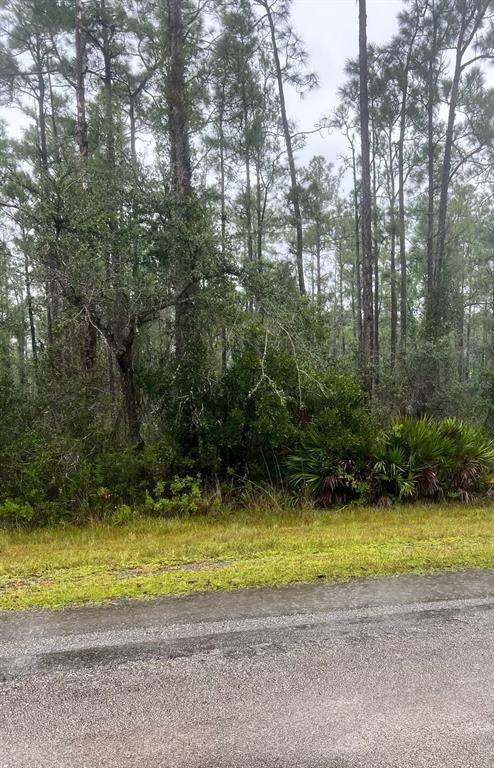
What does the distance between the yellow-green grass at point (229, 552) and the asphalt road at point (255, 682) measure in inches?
15.9

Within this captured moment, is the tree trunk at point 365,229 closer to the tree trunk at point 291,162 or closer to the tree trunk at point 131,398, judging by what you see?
the tree trunk at point 291,162

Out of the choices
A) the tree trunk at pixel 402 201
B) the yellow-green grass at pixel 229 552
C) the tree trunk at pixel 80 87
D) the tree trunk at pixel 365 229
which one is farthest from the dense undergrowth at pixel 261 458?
the tree trunk at pixel 402 201

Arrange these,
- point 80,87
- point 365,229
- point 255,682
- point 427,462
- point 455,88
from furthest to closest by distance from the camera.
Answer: point 455,88
point 365,229
point 80,87
point 427,462
point 255,682

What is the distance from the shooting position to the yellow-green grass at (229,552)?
432 cm

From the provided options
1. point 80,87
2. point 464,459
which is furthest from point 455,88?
point 464,459

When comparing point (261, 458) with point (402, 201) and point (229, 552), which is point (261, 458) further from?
point (402, 201)

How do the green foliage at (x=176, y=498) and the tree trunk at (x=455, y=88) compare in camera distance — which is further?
the tree trunk at (x=455, y=88)

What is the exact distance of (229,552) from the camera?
537cm

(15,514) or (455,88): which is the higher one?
(455,88)

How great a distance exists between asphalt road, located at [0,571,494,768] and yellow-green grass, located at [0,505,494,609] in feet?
1.32

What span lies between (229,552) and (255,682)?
8.49 feet

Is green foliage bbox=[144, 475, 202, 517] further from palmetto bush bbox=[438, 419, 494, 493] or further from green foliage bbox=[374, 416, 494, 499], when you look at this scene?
palmetto bush bbox=[438, 419, 494, 493]

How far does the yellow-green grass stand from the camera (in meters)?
4.32

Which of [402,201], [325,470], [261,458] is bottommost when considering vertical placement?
[325,470]
